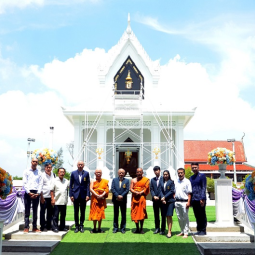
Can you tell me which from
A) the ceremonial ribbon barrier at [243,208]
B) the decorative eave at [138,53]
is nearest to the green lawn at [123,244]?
the ceremonial ribbon barrier at [243,208]

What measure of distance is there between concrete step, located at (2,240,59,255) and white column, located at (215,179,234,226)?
3768mm

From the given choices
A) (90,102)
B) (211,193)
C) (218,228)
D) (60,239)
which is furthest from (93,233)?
(90,102)

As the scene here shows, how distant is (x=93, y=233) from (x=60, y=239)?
2.56ft

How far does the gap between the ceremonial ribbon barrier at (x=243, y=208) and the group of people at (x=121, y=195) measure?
1244 mm

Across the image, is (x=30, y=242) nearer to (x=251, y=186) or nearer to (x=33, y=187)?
(x=33, y=187)

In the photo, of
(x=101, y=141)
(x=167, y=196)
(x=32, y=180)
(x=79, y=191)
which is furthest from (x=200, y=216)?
(x=101, y=141)

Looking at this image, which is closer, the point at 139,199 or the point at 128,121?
the point at 139,199

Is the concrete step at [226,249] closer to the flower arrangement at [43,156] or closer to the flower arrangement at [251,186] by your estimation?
the flower arrangement at [251,186]

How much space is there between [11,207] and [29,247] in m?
2.14

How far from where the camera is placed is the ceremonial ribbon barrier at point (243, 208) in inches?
290

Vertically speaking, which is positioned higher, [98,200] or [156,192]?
[156,192]

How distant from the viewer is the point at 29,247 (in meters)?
5.72

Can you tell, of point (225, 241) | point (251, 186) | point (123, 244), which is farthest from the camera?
point (225, 241)

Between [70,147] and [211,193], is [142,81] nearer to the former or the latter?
[70,147]
